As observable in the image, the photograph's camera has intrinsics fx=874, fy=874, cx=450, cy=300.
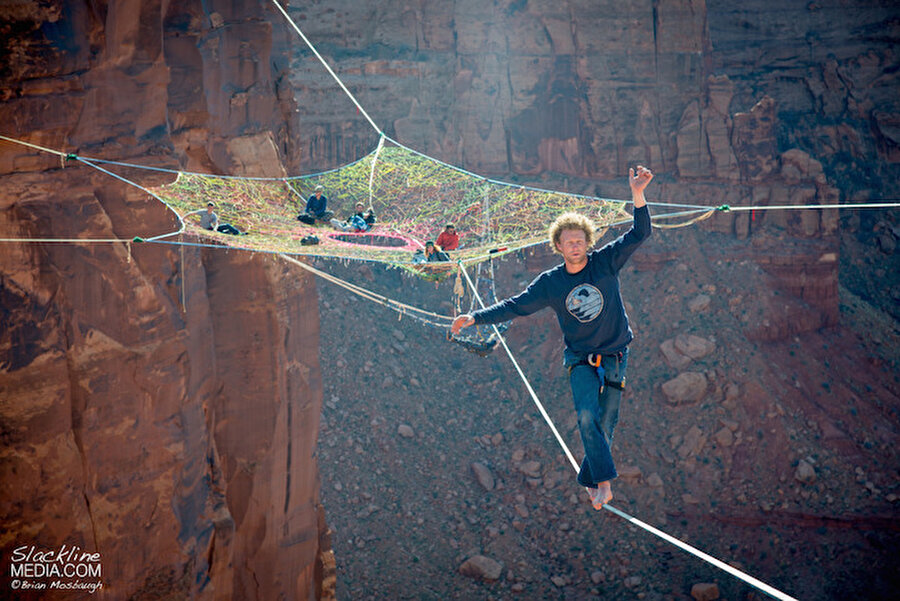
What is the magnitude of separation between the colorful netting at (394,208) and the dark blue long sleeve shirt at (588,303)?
3681 millimetres

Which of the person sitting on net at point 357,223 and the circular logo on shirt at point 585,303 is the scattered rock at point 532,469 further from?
the circular logo on shirt at point 585,303

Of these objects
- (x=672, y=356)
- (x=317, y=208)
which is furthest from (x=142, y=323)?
(x=672, y=356)

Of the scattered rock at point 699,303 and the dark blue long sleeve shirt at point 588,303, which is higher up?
the dark blue long sleeve shirt at point 588,303

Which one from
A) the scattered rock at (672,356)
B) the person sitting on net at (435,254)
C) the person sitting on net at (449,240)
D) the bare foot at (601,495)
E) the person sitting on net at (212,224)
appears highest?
the person sitting on net at (212,224)

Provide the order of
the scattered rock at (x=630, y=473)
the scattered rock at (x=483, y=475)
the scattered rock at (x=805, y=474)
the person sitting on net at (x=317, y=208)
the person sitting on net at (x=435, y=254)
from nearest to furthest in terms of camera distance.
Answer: the person sitting on net at (x=435, y=254) → the person sitting on net at (x=317, y=208) → the scattered rock at (x=805, y=474) → the scattered rock at (x=483, y=475) → the scattered rock at (x=630, y=473)

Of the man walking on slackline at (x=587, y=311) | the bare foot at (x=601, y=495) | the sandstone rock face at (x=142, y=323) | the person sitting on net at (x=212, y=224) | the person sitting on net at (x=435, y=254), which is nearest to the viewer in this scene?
the bare foot at (x=601, y=495)

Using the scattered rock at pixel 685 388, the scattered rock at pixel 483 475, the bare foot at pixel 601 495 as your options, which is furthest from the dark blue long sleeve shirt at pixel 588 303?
the scattered rock at pixel 685 388

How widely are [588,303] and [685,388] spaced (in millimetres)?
19242

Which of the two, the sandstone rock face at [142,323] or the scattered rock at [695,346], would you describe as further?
the scattered rock at [695,346]

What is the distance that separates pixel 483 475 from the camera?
2452 cm

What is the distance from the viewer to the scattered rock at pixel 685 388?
25.8 meters

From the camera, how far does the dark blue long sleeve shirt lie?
25.0 ft

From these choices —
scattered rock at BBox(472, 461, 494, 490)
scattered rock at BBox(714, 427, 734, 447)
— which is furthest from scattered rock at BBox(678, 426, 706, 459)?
scattered rock at BBox(472, 461, 494, 490)

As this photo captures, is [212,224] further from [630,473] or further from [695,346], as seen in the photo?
[695,346]
